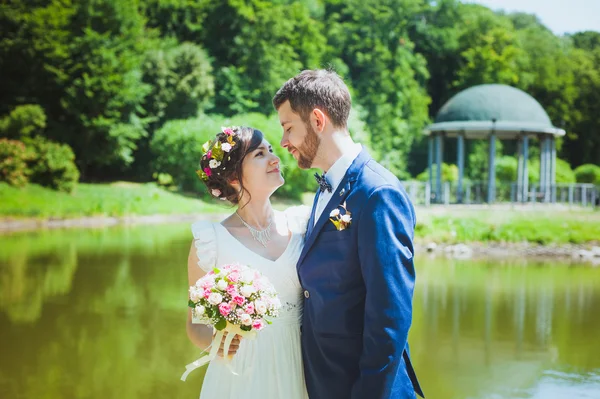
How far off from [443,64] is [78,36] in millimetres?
21396

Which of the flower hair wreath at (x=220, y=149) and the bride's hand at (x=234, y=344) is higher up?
the flower hair wreath at (x=220, y=149)

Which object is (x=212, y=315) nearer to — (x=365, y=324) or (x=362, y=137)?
(x=365, y=324)

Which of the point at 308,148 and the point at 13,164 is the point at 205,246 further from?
the point at 13,164

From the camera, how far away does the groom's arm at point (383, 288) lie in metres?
2.20

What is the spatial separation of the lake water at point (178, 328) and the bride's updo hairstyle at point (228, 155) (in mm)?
3751

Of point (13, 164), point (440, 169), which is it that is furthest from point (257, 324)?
point (13, 164)

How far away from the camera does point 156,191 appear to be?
26.2 metres

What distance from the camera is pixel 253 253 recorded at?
2928 millimetres

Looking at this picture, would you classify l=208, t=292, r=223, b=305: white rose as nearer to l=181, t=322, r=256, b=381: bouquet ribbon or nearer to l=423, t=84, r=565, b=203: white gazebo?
l=181, t=322, r=256, b=381: bouquet ribbon

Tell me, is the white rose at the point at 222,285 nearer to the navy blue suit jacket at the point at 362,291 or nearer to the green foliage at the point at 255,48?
the navy blue suit jacket at the point at 362,291

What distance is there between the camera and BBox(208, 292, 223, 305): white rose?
249 cm

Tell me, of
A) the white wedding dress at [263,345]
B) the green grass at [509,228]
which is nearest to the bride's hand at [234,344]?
the white wedding dress at [263,345]

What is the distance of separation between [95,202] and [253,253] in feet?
70.5

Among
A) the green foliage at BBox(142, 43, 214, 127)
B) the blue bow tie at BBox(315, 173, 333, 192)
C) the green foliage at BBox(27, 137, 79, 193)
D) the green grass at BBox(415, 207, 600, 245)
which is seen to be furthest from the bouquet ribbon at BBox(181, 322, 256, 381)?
the green foliage at BBox(142, 43, 214, 127)
